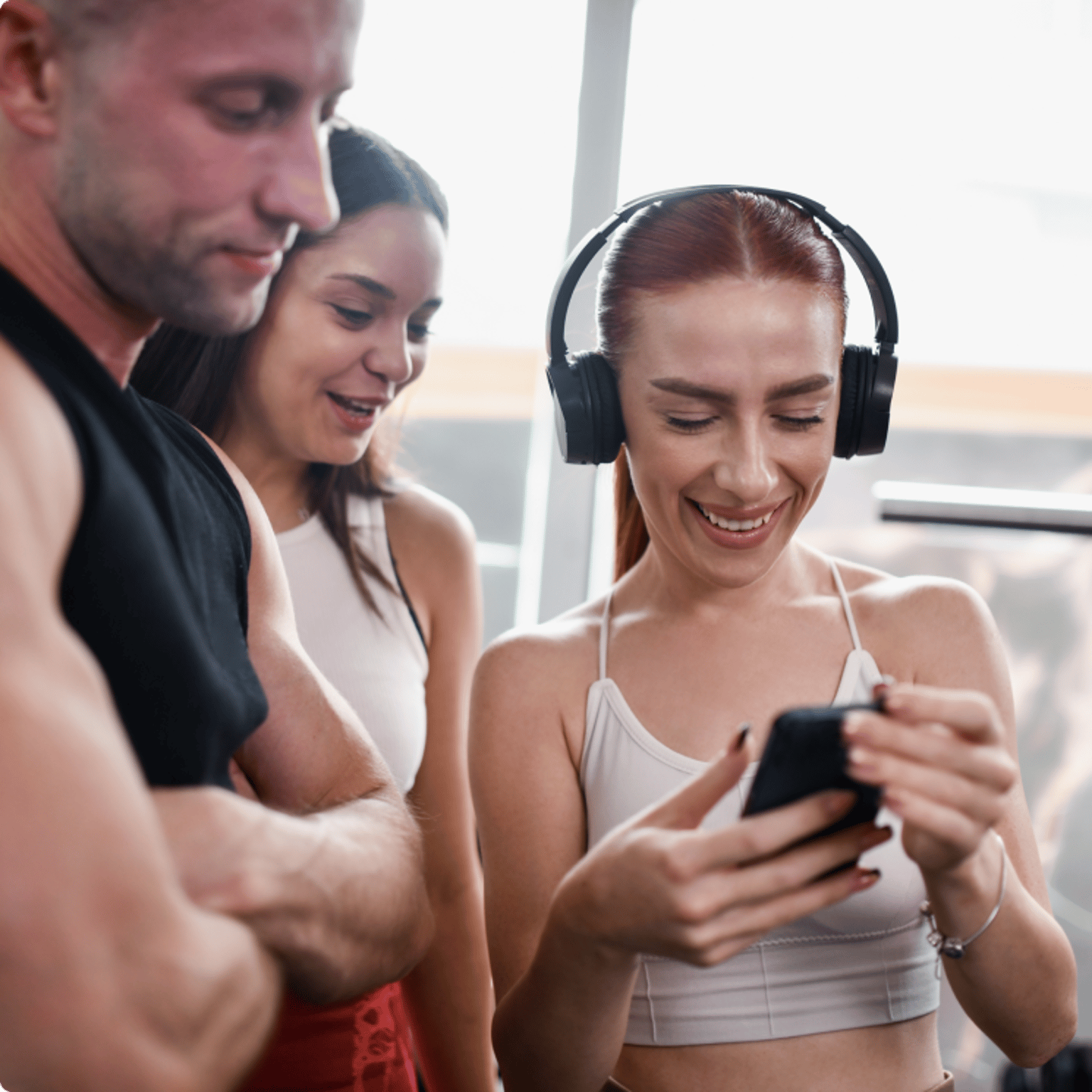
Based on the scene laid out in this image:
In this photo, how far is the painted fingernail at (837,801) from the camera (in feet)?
2.47

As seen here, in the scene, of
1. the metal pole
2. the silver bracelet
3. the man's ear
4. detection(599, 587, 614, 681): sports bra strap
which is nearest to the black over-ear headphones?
detection(599, 587, 614, 681): sports bra strap

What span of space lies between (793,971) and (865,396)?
669 mm

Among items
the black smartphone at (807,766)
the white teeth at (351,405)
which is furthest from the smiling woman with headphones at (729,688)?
the white teeth at (351,405)

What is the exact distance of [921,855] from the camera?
2.91ft

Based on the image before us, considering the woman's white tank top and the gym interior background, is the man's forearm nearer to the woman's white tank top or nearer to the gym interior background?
the woman's white tank top

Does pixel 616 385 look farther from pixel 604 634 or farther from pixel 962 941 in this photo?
pixel 962 941

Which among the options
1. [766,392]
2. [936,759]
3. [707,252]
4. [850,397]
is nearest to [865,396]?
[850,397]

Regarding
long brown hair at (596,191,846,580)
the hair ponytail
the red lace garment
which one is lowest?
the red lace garment

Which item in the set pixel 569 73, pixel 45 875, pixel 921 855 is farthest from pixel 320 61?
pixel 569 73

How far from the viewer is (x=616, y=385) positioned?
1229 mm

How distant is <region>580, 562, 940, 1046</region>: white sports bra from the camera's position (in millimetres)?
1110

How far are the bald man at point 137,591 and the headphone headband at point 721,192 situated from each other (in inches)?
19.4

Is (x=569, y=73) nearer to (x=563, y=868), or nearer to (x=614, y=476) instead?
(x=614, y=476)

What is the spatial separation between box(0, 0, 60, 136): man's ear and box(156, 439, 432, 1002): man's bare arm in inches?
14.7
